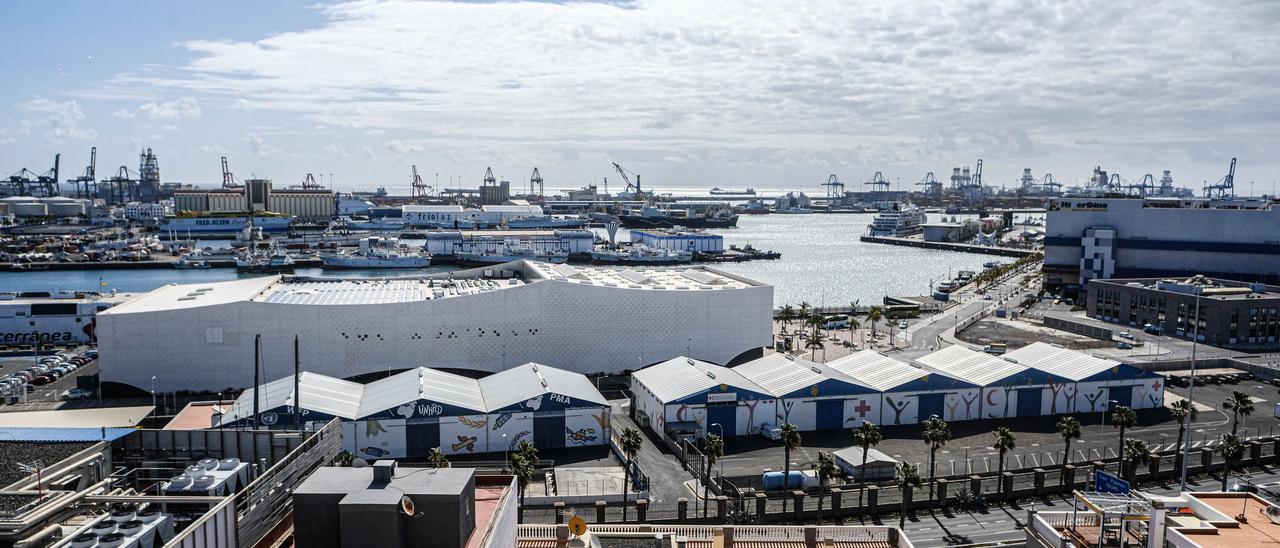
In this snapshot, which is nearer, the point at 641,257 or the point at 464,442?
the point at 464,442

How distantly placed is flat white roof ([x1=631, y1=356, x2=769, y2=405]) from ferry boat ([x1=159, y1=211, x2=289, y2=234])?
249ft

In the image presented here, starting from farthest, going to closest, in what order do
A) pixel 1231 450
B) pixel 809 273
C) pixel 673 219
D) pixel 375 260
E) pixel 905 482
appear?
1. pixel 673 219
2. pixel 375 260
3. pixel 809 273
4. pixel 1231 450
5. pixel 905 482

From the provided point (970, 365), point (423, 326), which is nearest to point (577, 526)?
point (423, 326)

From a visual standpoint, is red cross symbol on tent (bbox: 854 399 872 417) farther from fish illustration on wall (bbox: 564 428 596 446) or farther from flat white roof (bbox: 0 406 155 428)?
flat white roof (bbox: 0 406 155 428)

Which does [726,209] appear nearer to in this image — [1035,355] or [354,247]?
[354,247]

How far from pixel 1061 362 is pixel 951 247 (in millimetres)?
65942

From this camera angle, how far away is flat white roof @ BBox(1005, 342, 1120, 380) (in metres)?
22.1

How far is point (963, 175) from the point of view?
190 meters

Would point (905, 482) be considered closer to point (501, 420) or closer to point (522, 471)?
point (522, 471)

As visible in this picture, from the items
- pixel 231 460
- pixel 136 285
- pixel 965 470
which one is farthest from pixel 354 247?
pixel 231 460

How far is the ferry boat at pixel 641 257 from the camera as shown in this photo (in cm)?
6781

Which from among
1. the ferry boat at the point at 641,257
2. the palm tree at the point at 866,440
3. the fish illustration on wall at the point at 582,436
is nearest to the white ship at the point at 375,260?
the ferry boat at the point at 641,257

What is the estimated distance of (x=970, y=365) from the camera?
23016 mm

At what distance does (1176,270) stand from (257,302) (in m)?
41.6
